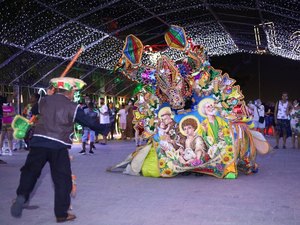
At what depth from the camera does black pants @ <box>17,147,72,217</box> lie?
19.9 feet

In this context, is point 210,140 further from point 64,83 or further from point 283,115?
point 283,115

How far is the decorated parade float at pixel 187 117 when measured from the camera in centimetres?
980

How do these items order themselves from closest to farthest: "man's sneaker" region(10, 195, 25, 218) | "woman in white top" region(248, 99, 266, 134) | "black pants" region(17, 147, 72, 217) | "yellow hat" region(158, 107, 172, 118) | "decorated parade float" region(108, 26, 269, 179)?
"man's sneaker" region(10, 195, 25, 218) → "black pants" region(17, 147, 72, 217) → "decorated parade float" region(108, 26, 269, 179) → "yellow hat" region(158, 107, 172, 118) → "woman in white top" region(248, 99, 266, 134)

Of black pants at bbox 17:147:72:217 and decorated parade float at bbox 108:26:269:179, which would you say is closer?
black pants at bbox 17:147:72:217

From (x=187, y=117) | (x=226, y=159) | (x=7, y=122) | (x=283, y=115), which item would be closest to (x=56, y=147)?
(x=187, y=117)

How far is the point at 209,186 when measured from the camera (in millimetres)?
8828

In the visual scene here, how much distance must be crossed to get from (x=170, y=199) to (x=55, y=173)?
82.7 inches

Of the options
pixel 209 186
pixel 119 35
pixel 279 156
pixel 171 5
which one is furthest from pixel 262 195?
pixel 119 35

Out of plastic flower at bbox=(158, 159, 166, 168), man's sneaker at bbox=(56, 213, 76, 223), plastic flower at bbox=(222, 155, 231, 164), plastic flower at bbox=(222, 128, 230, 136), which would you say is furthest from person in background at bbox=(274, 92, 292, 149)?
man's sneaker at bbox=(56, 213, 76, 223)

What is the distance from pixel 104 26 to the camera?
64.2 feet

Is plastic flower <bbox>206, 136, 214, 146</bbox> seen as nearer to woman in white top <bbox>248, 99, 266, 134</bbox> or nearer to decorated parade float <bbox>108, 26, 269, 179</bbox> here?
decorated parade float <bbox>108, 26, 269, 179</bbox>

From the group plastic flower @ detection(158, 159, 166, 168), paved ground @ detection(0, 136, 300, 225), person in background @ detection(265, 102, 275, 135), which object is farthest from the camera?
person in background @ detection(265, 102, 275, 135)

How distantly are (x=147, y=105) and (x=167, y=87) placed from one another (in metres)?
0.91

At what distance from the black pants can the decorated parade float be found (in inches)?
154
